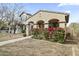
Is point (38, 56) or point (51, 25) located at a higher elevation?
point (51, 25)

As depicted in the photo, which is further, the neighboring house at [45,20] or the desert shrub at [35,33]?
the desert shrub at [35,33]

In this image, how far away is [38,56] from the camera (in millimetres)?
4953

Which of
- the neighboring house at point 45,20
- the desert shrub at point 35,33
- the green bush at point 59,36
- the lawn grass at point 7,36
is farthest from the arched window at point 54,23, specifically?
the lawn grass at point 7,36

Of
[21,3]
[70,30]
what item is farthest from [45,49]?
[21,3]

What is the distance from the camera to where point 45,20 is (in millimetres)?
5039

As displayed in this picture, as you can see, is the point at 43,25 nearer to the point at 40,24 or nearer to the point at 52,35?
the point at 40,24

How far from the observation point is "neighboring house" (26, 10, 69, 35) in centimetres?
498

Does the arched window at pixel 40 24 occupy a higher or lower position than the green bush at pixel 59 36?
higher

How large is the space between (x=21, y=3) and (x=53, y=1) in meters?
0.54

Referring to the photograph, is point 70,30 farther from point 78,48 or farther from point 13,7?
point 13,7

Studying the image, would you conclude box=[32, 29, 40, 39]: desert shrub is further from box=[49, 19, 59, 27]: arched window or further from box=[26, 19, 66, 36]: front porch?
box=[49, 19, 59, 27]: arched window

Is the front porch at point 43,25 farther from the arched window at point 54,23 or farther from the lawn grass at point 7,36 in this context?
the lawn grass at point 7,36

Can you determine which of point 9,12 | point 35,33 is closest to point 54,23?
point 35,33

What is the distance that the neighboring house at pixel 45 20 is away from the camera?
4.98 meters
